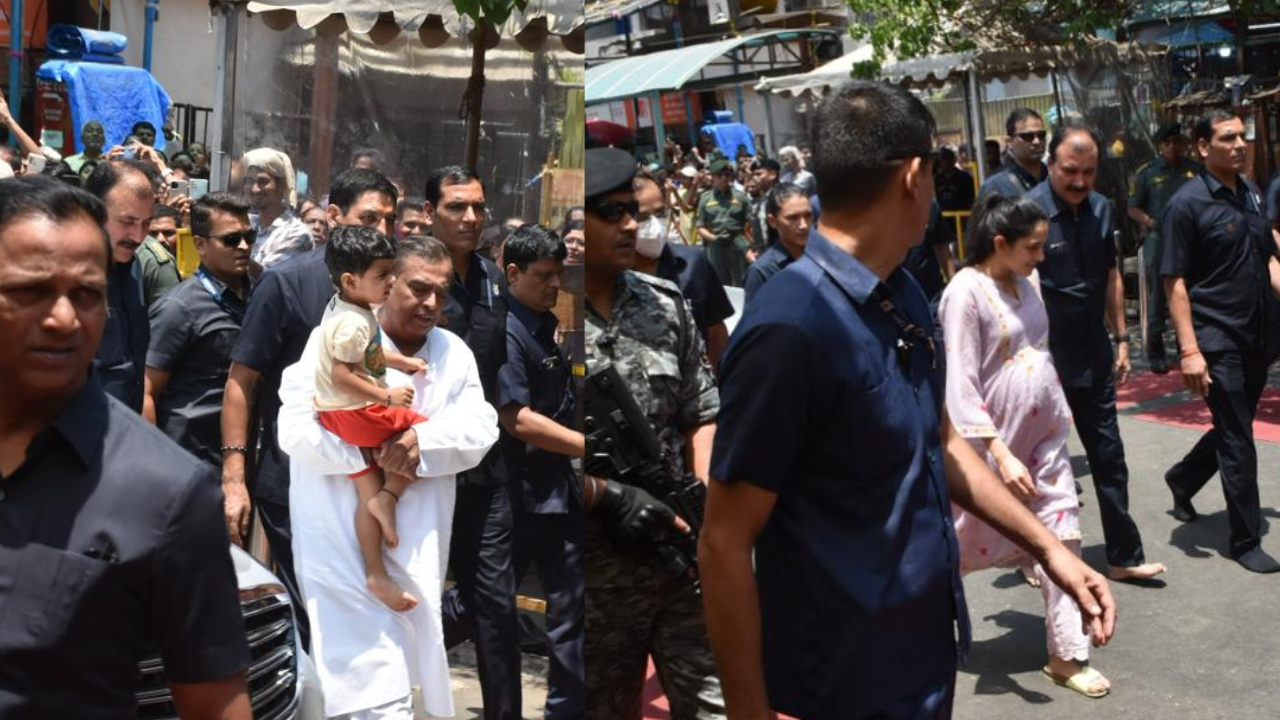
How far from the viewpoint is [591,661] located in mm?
3680

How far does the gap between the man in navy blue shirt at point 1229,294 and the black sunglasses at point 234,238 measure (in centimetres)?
467

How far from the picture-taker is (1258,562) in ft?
22.4

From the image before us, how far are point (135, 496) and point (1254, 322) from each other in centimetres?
592

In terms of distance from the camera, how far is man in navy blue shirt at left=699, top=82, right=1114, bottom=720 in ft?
8.77

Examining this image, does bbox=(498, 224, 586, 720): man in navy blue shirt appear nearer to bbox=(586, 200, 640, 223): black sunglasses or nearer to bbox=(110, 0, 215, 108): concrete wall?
bbox=(586, 200, 640, 223): black sunglasses

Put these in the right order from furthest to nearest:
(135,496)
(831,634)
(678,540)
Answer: (678,540), (831,634), (135,496)

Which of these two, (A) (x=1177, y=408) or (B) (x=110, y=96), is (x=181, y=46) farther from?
(A) (x=1177, y=408)

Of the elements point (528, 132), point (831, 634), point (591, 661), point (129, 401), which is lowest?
point (591, 661)

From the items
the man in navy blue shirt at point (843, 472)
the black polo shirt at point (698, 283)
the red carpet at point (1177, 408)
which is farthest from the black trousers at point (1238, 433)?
the man in navy blue shirt at point (843, 472)

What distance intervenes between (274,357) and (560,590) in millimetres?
731

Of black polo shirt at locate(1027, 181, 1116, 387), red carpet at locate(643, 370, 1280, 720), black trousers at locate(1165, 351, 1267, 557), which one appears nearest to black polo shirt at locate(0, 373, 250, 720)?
black polo shirt at locate(1027, 181, 1116, 387)

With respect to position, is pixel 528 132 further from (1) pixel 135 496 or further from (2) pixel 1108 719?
(2) pixel 1108 719

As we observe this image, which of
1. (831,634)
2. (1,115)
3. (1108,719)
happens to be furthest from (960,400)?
(1,115)

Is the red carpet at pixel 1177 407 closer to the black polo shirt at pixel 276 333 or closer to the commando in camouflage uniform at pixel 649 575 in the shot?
the commando in camouflage uniform at pixel 649 575
